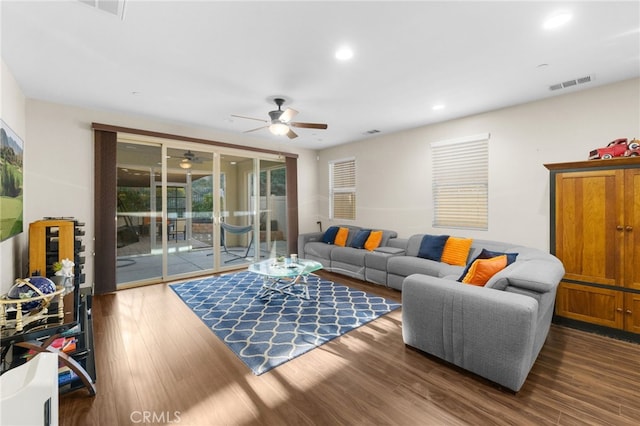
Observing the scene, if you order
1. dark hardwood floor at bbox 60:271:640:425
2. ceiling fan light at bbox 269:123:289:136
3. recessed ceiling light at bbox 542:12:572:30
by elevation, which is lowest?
dark hardwood floor at bbox 60:271:640:425

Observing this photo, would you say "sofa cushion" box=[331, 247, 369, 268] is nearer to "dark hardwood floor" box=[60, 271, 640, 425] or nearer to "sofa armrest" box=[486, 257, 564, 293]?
"dark hardwood floor" box=[60, 271, 640, 425]

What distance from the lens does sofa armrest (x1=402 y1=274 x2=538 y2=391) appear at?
75.7 inches

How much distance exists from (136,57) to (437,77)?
3028 mm

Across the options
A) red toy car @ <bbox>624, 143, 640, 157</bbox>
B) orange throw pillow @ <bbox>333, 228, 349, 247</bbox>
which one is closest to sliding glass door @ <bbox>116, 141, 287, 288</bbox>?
orange throw pillow @ <bbox>333, 228, 349, 247</bbox>

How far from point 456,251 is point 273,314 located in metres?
2.72

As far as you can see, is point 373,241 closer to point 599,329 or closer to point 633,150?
point 599,329

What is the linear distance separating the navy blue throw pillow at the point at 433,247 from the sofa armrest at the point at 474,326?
6.18ft

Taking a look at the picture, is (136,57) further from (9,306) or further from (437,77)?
(437,77)

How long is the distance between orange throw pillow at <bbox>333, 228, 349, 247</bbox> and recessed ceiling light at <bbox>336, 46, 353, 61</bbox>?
3629mm

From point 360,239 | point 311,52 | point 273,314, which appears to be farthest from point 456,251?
point 311,52

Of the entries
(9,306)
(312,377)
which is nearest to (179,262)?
(9,306)

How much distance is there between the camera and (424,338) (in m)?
2.43

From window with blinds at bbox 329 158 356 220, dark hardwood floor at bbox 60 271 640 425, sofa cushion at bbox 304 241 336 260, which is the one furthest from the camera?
window with blinds at bbox 329 158 356 220

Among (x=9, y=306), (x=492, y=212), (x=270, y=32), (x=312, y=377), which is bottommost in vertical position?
(x=312, y=377)
